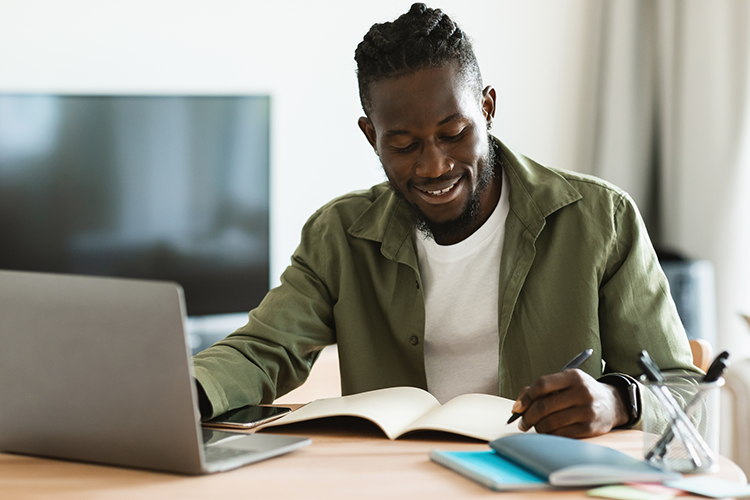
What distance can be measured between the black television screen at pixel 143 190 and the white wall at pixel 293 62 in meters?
0.10

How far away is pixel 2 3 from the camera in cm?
244

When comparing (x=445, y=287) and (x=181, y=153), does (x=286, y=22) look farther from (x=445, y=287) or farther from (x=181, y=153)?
(x=445, y=287)

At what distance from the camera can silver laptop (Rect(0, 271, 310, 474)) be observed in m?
0.69

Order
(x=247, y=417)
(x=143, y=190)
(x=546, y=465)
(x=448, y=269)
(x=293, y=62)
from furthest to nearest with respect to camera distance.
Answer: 1. (x=293, y=62)
2. (x=143, y=190)
3. (x=448, y=269)
4. (x=247, y=417)
5. (x=546, y=465)

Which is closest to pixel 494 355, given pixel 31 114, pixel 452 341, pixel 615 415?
pixel 452 341

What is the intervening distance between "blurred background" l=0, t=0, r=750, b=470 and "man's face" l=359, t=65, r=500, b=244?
1368 millimetres

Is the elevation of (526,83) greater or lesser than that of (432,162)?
greater

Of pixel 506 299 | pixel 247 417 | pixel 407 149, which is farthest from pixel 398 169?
pixel 247 417

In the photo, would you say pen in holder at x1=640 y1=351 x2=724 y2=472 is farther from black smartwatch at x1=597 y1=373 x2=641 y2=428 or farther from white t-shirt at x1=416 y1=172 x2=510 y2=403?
white t-shirt at x1=416 y1=172 x2=510 y2=403

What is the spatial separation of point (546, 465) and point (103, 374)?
41 cm

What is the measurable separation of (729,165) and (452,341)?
1.86m

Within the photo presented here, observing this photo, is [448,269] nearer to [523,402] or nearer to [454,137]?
[454,137]

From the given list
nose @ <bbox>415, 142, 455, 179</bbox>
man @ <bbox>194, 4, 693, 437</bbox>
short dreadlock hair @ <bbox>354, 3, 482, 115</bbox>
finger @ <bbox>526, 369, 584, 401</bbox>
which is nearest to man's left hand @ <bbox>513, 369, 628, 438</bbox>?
finger @ <bbox>526, 369, 584, 401</bbox>

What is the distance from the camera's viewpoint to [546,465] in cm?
68
